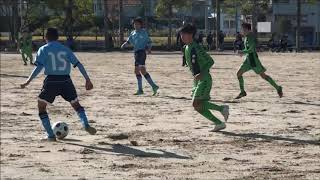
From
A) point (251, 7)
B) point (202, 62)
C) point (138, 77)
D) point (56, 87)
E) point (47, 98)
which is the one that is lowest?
point (138, 77)

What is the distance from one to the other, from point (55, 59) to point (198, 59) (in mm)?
2192

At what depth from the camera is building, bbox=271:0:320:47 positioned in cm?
6200

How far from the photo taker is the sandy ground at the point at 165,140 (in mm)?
7938

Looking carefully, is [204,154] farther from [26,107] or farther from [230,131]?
[26,107]

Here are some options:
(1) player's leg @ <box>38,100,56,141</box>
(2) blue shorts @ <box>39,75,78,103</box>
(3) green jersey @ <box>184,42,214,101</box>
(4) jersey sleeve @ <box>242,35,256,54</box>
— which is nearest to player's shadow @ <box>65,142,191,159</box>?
(1) player's leg @ <box>38,100,56,141</box>

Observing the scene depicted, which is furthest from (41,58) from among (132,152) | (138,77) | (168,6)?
(168,6)

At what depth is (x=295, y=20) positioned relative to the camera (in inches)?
2515

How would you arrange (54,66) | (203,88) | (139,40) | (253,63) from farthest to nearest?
(139,40) → (253,63) → (203,88) → (54,66)

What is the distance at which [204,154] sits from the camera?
8859mm

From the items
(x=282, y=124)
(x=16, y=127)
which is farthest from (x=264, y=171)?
(x=16, y=127)

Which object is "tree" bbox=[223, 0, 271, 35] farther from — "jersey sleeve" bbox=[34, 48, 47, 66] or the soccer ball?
"jersey sleeve" bbox=[34, 48, 47, 66]

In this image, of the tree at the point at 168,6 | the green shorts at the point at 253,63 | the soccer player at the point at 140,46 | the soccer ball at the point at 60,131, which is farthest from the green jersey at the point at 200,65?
the tree at the point at 168,6

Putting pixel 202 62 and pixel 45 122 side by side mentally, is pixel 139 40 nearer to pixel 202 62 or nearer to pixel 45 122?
pixel 202 62

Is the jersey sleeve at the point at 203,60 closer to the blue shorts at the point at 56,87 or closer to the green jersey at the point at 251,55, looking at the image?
the blue shorts at the point at 56,87
